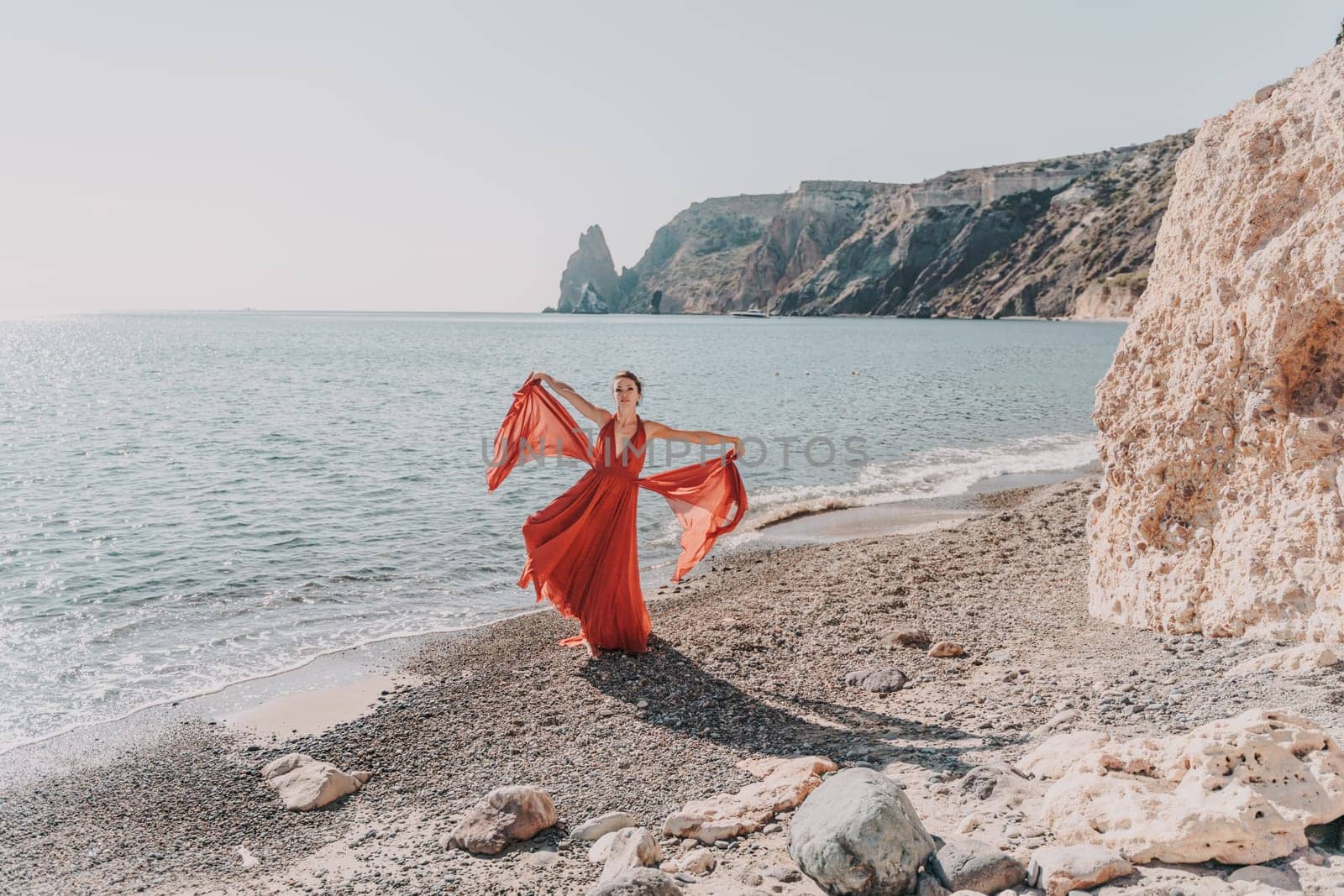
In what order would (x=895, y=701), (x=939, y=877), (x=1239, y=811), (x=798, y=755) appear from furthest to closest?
1. (x=895, y=701)
2. (x=798, y=755)
3. (x=939, y=877)
4. (x=1239, y=811)

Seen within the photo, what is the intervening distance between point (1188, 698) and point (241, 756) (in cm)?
666

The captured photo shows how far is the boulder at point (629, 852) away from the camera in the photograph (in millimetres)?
4262

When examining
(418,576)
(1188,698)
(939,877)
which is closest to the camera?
(939,877)

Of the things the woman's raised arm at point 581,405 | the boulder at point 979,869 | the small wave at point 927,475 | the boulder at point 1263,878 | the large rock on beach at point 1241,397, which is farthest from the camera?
the small wave at point 927,475

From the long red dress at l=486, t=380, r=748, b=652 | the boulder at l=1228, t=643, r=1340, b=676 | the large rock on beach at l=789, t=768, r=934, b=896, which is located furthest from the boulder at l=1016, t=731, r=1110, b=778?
the long red dress at l=486, t=380, r=748, b=652

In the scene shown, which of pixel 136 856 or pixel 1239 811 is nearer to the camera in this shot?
pixel 1239 811

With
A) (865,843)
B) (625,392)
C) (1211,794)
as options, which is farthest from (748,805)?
(625,392)

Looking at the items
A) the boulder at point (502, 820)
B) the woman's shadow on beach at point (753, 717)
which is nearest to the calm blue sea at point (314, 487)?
the woman's shadow on beach at point (753, 717)

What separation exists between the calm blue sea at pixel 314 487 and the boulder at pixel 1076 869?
302 inches

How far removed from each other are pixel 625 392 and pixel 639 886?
15.6 ft

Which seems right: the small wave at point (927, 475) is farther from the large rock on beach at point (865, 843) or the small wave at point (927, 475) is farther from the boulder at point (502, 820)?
the large rock on beach at point (865, 843)

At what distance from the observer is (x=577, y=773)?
5777 mm

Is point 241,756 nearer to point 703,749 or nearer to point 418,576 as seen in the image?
point 703,749

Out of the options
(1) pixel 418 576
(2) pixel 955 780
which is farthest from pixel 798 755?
(1) pixel 418 576
